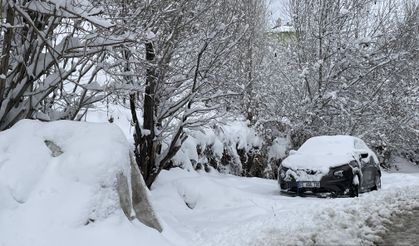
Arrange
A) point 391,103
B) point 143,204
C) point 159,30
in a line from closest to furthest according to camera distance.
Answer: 1. point 143,204
2. point 159,30
3. point 391,103

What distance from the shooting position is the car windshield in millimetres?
13859

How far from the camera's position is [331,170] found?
41.3 feet

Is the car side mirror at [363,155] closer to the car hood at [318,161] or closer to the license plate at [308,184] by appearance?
the car hood at [318,161]

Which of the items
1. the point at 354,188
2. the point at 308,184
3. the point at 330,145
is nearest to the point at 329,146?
the point at 330,145

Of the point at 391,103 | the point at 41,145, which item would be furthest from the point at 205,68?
→ the point at 391,103

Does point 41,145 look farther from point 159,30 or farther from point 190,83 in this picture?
point 190,83

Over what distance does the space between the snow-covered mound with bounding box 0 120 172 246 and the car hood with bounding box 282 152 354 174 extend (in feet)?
24.2

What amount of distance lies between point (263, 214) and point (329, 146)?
5.38 metres

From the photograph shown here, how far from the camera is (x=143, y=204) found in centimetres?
675

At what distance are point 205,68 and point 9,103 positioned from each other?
4707mm

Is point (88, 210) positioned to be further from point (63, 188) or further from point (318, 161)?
point (318, 161)

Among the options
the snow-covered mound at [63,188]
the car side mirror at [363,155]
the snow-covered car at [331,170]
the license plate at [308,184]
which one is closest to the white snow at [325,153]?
the snow-covered car at [331,170]

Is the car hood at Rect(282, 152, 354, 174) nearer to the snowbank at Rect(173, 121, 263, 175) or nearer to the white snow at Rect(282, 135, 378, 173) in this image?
the white snow at Rect(282, 135, 378, 173)

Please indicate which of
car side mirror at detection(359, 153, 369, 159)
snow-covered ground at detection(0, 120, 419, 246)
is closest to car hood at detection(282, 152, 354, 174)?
car side mirror at detection(359, 153, 369, 159)
